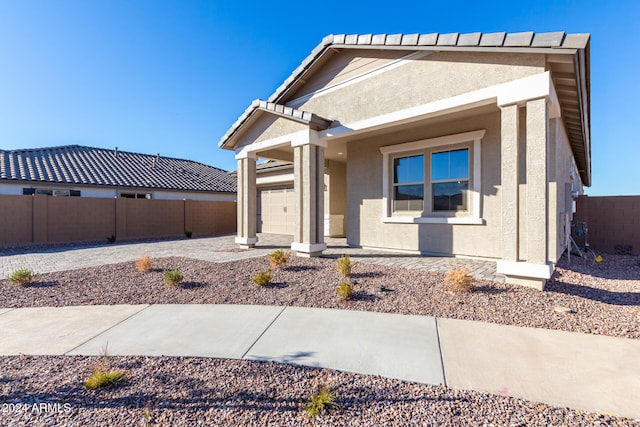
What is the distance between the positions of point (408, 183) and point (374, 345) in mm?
6175

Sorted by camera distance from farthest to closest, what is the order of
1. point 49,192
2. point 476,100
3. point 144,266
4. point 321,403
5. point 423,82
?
1. point 49,192
2. point 144,266
3. point 423,82
4. point 476,100
5. point 321,403

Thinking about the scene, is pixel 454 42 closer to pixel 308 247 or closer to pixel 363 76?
pixel 363 76

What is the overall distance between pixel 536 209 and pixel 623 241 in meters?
7.87

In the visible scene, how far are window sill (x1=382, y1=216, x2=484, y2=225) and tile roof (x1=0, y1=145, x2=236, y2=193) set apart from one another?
15157 millimetres

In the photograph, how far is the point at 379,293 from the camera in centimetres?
533

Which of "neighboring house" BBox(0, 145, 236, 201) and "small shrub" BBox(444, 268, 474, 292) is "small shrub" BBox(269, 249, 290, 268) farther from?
"neighboring house" BBox(0, 145, 236, 201)

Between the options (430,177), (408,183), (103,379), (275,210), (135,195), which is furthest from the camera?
(135,195)

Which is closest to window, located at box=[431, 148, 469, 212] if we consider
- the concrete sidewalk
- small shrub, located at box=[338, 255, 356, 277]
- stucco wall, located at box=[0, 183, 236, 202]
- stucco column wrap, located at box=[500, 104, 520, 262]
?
stucco column wrap, located at box=[500, 104, 520, 262]

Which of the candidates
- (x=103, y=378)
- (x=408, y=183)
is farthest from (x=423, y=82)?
(x=103, y=378)

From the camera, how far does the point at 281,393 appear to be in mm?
2658

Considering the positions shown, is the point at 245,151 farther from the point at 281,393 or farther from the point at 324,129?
the point at 281,393

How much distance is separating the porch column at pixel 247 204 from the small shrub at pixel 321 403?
8539 millimetres

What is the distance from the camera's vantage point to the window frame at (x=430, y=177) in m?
7.51

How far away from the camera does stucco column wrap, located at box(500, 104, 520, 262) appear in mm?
5375
